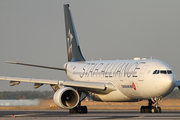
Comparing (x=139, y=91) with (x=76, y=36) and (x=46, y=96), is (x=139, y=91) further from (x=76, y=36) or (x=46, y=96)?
(x=46, y=96)

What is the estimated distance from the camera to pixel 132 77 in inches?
1063

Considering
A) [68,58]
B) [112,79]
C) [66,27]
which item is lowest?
[112,79]

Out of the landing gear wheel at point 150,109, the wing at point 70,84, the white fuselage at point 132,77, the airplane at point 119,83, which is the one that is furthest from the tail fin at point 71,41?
the landing gear wheel at point 150,109

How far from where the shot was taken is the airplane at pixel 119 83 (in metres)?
25.8

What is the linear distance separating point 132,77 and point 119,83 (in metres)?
1.44

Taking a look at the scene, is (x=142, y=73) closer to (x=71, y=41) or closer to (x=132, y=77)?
(x=132, y=77)

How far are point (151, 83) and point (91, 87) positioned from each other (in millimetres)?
4480

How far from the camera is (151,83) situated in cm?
2575

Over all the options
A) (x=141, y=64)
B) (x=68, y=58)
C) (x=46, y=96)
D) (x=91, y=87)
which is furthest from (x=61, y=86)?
(x=46, y=96)

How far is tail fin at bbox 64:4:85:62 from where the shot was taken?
1417 inches

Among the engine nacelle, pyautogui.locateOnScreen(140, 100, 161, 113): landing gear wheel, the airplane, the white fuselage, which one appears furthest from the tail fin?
pyautogui.locateOnScreen(140, 100, 161, 113): landing gear wheel

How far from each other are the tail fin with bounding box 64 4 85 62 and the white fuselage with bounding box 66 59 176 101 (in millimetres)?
3780

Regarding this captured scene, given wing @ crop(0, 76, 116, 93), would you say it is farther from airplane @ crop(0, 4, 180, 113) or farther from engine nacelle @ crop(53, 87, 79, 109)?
engine nacelle @ crop(53, 87, 79, 109)

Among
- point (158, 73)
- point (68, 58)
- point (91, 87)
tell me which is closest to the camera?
point (158, 73)
